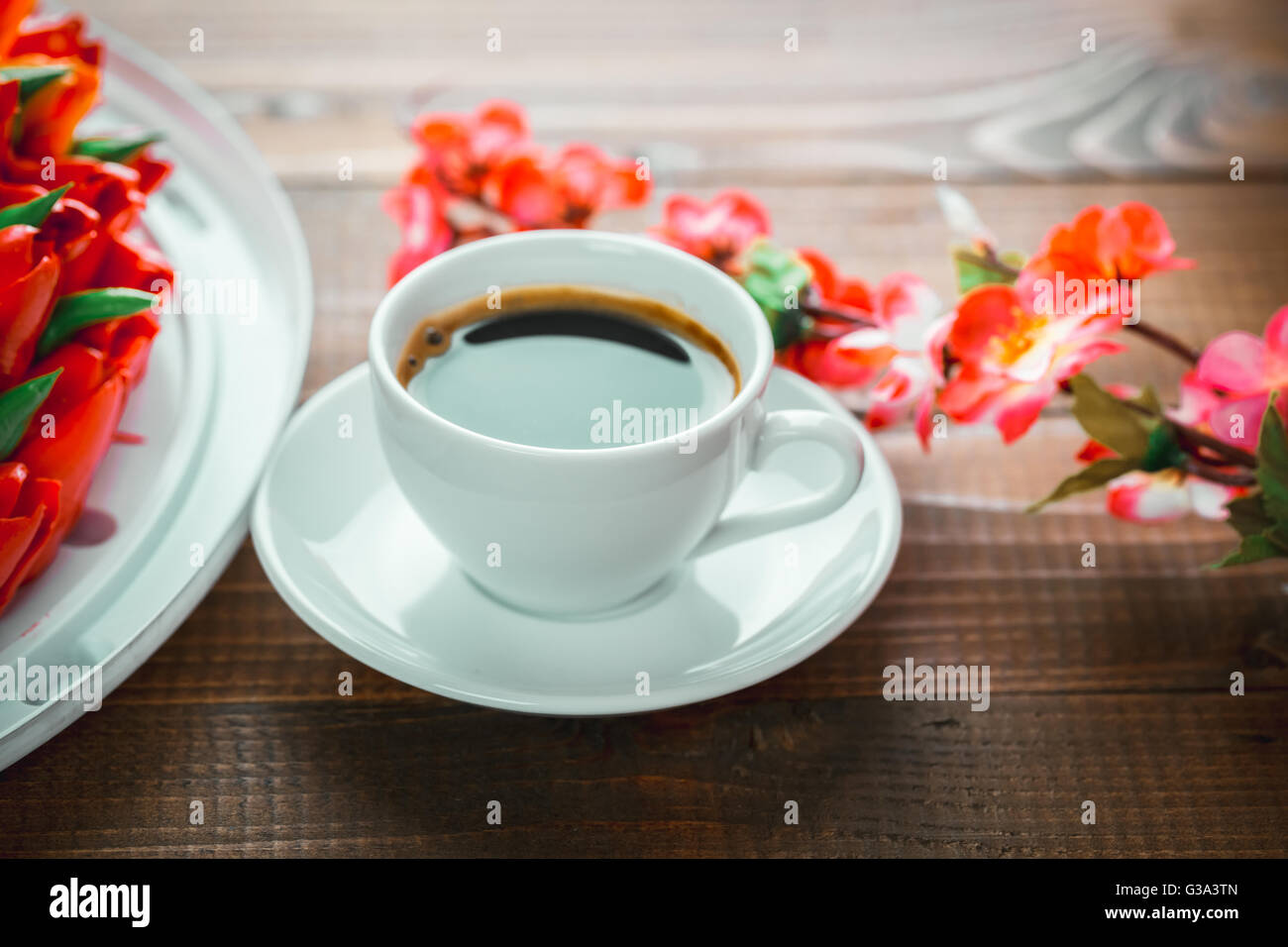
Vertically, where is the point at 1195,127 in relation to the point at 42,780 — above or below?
above

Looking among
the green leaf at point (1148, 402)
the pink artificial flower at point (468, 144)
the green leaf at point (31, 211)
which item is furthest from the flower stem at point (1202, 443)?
the green leaf at point (31, 211)

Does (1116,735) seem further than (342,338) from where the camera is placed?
No

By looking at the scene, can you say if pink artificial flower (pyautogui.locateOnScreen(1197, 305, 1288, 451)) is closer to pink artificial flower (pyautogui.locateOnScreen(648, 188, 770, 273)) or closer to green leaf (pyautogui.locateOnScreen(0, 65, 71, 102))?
pink artificial flower (pyautogui.locateOnScreen(648, 188, 770, 273))

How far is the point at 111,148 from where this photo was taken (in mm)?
568

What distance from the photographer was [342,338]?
0.70 m

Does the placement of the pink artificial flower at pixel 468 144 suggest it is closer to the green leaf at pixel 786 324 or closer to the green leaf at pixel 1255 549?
the green leaf at pixel 786 324

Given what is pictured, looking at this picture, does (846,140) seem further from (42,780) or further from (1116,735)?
(42,780)

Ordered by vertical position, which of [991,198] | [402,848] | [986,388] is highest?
[991,198]

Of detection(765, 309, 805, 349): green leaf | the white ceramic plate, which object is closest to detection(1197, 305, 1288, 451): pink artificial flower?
detection(765, 309, 805, 349): green leaf

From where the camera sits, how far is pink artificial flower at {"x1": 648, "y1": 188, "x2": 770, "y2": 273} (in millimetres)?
679

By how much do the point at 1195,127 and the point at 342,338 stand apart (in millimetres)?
680

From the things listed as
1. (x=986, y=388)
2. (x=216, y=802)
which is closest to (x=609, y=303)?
(x=986, y=388)

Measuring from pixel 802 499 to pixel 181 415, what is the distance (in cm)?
32

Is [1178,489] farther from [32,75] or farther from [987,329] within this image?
[32,75]
